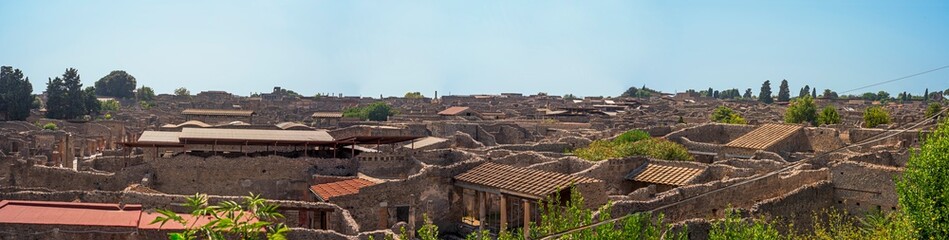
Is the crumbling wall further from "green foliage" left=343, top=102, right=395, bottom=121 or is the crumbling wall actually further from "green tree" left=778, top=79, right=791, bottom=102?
"green tree" left=778, top=79, right=791, bottom=102

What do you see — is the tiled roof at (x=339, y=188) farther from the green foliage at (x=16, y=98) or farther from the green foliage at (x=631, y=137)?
the green foliage at (x=16, y=98)

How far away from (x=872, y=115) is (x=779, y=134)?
22483 mm

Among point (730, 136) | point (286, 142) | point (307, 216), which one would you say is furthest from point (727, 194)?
point (730, 136)

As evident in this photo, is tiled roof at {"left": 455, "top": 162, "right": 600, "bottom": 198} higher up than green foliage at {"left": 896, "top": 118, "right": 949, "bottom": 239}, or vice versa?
green foliage at {"left": 896, "top": 118, "right": 949, "bottom": 239}

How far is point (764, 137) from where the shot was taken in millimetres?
Result: 37312

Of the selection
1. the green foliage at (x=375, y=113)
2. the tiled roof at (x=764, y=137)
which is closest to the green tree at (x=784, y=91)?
the green foliage at (x=375, y=113)

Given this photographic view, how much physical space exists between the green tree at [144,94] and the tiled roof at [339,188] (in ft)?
341

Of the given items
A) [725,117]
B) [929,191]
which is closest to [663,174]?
[929,191]

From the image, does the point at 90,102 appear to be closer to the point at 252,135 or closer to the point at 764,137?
the point at 252,135

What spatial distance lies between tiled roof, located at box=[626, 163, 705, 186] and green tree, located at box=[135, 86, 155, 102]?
10650 cm

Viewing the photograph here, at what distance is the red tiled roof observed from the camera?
1975cm

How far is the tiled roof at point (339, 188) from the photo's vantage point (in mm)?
24406

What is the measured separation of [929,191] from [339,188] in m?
15.0

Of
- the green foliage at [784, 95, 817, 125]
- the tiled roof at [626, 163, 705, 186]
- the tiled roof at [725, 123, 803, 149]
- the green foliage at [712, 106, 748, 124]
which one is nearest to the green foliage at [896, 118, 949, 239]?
the tiled roof at [626, 163, 705, 186]
